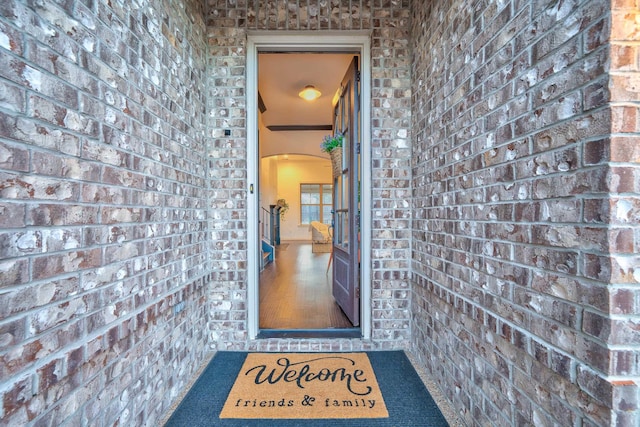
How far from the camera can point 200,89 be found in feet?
7.14

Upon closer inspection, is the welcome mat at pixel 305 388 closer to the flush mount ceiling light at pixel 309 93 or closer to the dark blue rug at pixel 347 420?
the dark blue rug at pixel 347 420

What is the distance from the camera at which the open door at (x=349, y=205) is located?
2.55 meters

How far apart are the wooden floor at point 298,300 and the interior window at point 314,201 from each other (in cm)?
637

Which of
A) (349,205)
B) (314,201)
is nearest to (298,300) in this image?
(349,205)

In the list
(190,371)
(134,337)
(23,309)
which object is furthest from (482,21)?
(190,371)

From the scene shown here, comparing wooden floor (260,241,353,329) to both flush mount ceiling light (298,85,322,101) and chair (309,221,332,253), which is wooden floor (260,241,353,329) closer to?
chair (309,221,332,253)

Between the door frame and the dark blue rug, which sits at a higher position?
the door frame

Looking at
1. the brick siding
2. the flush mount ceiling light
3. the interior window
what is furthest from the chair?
the brick siding

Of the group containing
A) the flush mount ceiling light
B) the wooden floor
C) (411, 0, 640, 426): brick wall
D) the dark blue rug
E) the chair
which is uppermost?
the flush mount ceiling light

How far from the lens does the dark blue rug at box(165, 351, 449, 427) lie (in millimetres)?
1581

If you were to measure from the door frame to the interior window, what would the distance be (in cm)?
961

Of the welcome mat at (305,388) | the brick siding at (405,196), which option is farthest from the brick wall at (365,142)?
the welcome mat at (305,388)

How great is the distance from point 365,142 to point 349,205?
61 cm

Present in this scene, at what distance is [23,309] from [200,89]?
5.80 feet
